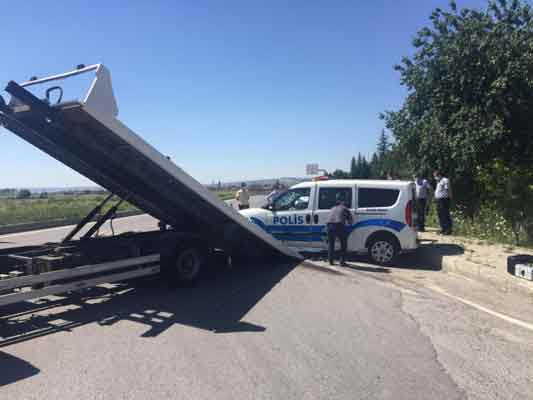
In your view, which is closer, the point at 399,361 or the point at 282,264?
the point at 399,361

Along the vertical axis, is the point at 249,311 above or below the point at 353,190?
below

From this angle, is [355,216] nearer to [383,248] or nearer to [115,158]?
[383,248]

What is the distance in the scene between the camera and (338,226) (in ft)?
27.5

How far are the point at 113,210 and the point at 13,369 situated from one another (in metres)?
3.35

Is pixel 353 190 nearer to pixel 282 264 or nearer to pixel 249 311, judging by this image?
pixel 282 264

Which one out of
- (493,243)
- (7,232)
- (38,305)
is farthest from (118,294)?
(7,232)

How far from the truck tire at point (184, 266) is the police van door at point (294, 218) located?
2.85 meters

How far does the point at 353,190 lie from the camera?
29.2 ft

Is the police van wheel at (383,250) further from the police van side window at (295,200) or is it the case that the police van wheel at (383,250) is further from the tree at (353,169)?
the tree at (353,169)

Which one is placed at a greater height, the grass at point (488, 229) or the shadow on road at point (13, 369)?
the grass at point (488, 229)

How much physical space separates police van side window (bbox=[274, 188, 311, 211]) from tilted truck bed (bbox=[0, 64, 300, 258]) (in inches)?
56.7

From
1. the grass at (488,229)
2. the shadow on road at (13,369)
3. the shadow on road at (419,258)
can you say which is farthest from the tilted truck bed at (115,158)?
the grass at (488,229)

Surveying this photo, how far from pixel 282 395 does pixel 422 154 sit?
12048 mm

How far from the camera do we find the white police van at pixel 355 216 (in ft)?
28.1
